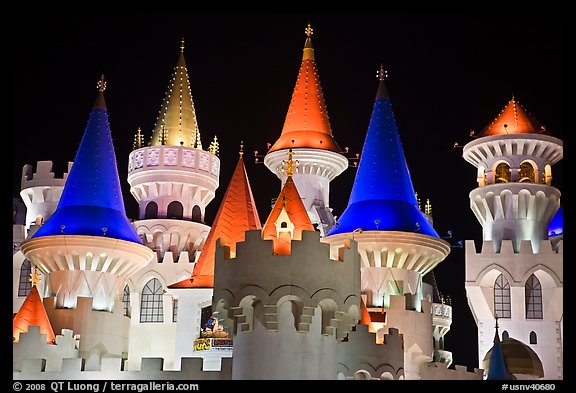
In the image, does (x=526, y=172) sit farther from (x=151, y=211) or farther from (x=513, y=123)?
(x=151, y=211)

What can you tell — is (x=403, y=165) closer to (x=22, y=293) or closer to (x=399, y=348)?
(x=399, y=348)

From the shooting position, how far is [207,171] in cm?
4419

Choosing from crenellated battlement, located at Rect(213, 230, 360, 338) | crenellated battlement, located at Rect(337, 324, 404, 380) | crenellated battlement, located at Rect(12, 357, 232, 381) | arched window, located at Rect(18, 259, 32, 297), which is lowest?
crenellated battlement, located at Rect(12, 357, 232, 381)

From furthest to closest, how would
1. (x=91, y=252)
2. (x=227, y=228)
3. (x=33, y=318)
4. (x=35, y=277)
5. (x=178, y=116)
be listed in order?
(x=178, y=116)
(x=91, y=252)
(x=227, y=228)
(x=35, y=277)
(x=33, y=318)

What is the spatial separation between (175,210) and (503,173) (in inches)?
436

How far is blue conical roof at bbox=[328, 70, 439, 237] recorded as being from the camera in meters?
36.2

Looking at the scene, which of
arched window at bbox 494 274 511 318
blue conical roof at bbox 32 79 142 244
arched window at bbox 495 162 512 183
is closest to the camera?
blue conical roof at bbox 32 79 142 244

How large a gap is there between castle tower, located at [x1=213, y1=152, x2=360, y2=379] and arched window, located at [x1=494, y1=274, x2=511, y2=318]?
16273 mm

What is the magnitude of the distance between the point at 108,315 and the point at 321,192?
8599 mm

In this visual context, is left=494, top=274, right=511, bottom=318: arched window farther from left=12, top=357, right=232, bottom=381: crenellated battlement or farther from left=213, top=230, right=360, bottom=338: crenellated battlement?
left=213, top=230, right=360, bottom=338: crenellated battlement

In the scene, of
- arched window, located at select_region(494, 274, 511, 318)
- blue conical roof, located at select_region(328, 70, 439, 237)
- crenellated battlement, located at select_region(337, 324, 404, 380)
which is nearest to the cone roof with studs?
blue conical roof, located at select_region(328, 70, 439, 237)

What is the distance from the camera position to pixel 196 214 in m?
44.7

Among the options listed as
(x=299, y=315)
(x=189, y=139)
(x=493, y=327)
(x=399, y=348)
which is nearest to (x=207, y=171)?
(x=189, y=139)

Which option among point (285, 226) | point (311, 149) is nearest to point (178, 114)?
point (311, 149)
